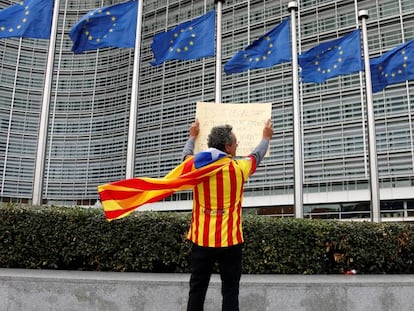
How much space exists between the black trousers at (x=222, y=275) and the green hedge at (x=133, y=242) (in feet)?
8.56

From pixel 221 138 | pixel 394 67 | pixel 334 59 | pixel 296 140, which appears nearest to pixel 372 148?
pixel 296 140

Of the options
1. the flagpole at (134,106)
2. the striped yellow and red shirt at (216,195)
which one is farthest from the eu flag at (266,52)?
the striped yellow and red shirt at (216,195)

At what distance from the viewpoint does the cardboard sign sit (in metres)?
7.25

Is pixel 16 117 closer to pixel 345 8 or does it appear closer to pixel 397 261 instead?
pixel 345 8

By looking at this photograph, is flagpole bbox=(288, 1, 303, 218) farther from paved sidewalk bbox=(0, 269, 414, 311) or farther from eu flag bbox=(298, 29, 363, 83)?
paved sidewalk bbox=(0, 269, 414, 311)

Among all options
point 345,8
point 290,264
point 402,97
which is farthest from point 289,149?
point 290,264

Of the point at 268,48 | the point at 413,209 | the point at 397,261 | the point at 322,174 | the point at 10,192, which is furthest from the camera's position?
the point at 10,192

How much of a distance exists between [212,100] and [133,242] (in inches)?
1405

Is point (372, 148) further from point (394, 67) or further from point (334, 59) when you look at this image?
point (334, 59)

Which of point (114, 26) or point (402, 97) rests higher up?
point (402, 97)

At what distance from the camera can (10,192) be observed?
45.0 metres

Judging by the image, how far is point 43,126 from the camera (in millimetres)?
8984

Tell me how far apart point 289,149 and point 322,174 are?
3669mm

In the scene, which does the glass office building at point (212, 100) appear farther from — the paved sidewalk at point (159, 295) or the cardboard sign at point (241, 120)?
the paved sidewalk at point (159, 295)
